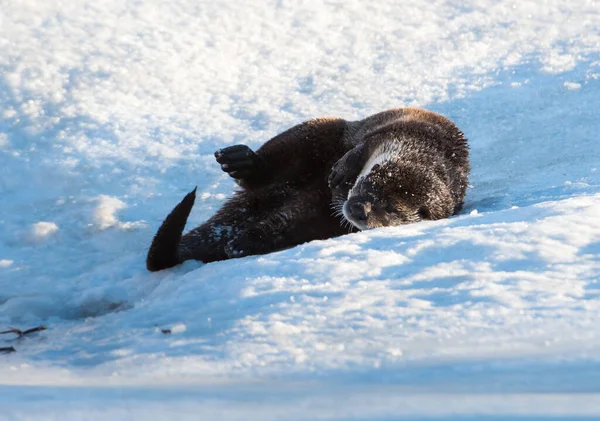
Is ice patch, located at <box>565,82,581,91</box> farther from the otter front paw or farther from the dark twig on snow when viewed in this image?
the dark twig on snow

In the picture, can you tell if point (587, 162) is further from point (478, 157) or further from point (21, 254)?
point (21, 254)

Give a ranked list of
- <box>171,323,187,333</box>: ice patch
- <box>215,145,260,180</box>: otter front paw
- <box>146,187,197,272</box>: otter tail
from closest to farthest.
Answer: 1. <box>171,323,187,333</box>: ice patch
2. <box>146,187,197,272</box>: otter tail
3. <box>215,145,260,180</box>: otter front paw

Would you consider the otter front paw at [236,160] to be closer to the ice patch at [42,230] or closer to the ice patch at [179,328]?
the ice patch at [42,230]

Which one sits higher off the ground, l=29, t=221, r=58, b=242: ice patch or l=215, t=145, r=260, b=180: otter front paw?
l=215, t=145, r=260, b=180: otter front paw

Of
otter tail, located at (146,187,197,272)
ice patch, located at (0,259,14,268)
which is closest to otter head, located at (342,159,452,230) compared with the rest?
otter tail, located at (146,187,197,272)

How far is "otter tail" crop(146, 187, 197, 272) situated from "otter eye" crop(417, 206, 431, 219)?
1.36m

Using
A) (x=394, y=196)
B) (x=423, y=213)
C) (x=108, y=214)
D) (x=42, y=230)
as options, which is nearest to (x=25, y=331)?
(x=42, y=230)

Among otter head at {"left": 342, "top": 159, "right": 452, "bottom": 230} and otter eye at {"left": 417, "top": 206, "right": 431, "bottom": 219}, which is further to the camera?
otter eye at {"left": 417, "top": 206, "right": 431, "bottom": 219}

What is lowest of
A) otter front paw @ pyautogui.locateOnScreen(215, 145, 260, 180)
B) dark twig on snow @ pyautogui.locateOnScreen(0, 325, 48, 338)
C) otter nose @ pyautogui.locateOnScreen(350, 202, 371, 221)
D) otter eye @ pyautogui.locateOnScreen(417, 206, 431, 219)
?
dark twig on snow @ pyautogui.locateOnScreen(0, 325, 48, 338)

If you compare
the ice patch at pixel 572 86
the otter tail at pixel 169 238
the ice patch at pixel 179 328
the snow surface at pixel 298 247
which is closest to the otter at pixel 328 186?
the otter tail at pixel 169 238

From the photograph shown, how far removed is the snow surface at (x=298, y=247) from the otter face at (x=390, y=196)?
1.63ft

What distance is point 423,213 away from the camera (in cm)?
436

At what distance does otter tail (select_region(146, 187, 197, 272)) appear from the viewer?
152 inches

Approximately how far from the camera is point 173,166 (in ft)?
19.5
